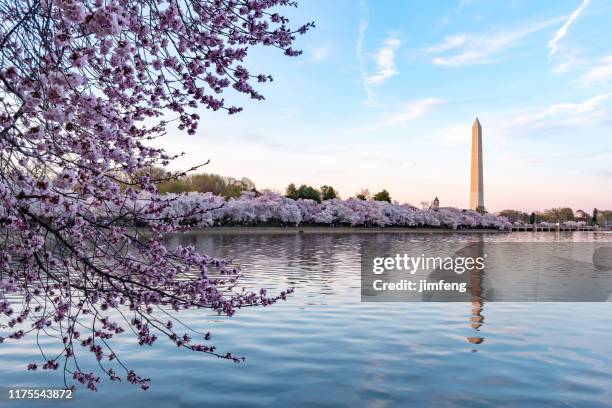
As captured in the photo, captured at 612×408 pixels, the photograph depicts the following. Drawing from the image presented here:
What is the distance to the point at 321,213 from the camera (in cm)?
10719

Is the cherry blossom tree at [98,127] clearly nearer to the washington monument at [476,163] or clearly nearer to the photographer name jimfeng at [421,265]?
the photographer name jimfeng at [421,265]

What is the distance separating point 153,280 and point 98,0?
3325 millimetres

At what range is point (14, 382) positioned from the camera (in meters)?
8.92

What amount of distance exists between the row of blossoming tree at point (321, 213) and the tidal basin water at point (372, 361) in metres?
65.6

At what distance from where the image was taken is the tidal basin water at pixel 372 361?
8398 mm

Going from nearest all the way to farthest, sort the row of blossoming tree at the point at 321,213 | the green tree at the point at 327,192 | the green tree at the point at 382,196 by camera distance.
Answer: the row of blossoming tree at the point at 321,213, the green tree at the point at 327,192, the green tree at the point at 382,196

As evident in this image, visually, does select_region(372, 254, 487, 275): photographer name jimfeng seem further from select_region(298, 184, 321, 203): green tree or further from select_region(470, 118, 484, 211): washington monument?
select_region(298, 184, 321, 203): green tree

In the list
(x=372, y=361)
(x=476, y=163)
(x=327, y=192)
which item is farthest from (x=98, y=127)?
(x=327, y=192)

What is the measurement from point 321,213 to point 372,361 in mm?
96813

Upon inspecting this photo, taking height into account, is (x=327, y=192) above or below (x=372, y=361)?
above

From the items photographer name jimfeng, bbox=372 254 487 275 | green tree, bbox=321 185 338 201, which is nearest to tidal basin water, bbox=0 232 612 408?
photographer name jimfeng, bbox=372 254 487 275

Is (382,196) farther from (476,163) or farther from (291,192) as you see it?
(476,163)

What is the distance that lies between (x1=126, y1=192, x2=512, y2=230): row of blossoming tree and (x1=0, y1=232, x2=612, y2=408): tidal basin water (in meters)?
65.6

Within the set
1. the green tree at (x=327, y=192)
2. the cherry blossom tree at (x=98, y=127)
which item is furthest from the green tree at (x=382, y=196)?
the cherry blossom tree at (x=98, y=127)
